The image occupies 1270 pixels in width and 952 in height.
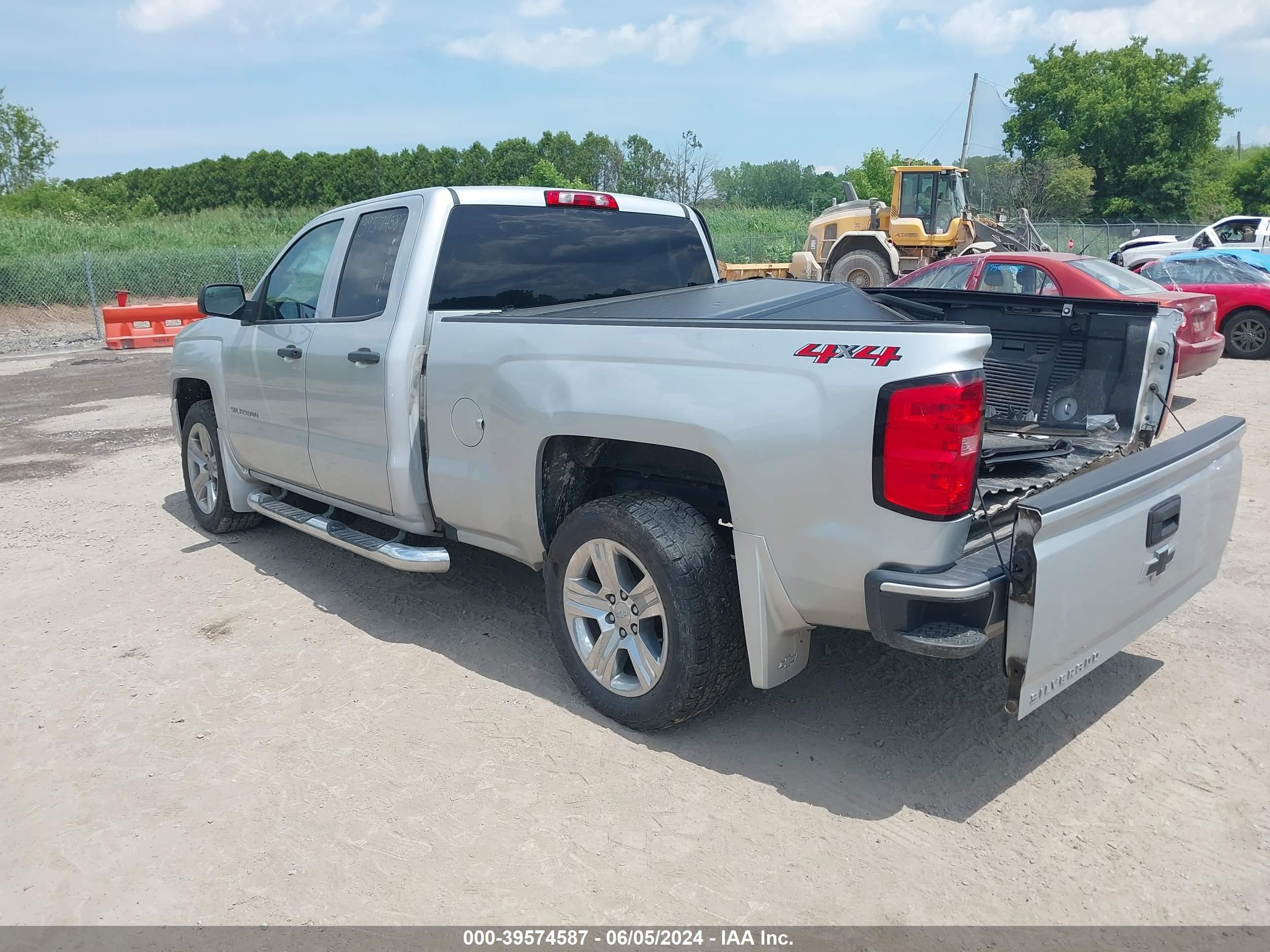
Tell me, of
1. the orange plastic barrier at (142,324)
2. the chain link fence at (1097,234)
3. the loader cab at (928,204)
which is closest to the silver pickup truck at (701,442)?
the orange plastic barrier at (142,324)

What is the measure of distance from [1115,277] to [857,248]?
431 inches

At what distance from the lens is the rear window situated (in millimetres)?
4508

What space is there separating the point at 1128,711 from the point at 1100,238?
118 feet

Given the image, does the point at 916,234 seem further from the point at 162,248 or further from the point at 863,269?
the point at 162,248

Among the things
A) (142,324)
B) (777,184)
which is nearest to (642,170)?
(777,184)

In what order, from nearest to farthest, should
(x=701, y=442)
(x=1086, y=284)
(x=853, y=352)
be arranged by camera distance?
(x=853, y=352), (x=701, y=442), (x=1086, y=284)

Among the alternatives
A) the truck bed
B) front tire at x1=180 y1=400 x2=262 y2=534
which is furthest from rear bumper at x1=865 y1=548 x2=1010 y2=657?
front tire at x1=180 y1=400 x2=262 y2=534

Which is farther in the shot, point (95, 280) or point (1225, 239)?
point (95, 280)

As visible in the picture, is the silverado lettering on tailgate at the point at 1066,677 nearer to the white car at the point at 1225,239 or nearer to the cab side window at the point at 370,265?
the cab side window at the point at 370,265

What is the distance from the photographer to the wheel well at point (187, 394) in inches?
257

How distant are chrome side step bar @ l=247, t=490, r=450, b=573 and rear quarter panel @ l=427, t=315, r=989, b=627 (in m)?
0.51

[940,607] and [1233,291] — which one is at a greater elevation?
[940,607]

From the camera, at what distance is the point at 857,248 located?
21.2m

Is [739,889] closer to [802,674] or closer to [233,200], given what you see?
[802,674]
